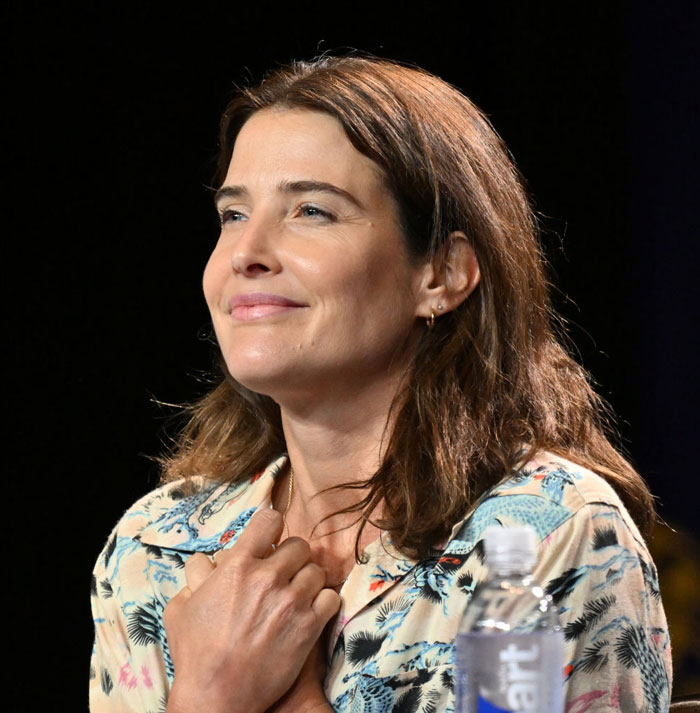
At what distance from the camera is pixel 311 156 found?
1.72 metres

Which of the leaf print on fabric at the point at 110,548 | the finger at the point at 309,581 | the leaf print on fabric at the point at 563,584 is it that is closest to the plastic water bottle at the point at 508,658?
the leaf print on fabric at the point at 563,584

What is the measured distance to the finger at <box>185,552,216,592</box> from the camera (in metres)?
Result: 1.66

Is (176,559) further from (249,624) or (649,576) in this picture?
(649,576)

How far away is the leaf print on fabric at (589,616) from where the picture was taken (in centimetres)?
148

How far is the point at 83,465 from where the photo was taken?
3004mm

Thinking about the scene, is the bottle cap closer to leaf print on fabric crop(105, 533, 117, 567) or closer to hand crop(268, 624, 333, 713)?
hand crop(268, 624, 333, 713)

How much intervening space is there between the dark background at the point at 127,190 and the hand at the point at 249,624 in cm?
111

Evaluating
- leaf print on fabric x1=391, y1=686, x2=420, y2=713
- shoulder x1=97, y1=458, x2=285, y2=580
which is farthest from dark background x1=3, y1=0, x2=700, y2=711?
leaf print on fabric x1=391, y1=686, x2=420, y2=713

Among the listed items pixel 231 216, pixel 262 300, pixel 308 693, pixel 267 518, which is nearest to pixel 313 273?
pixel 262 300

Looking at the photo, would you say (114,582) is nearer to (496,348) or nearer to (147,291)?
(496,348)

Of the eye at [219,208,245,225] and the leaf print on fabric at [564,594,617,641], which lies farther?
the eye at [219,208,245,225]

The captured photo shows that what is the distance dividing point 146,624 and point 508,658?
98cm

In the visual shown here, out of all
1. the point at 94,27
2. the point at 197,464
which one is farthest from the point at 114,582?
the point at 94,27

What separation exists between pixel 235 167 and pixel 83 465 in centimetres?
141
